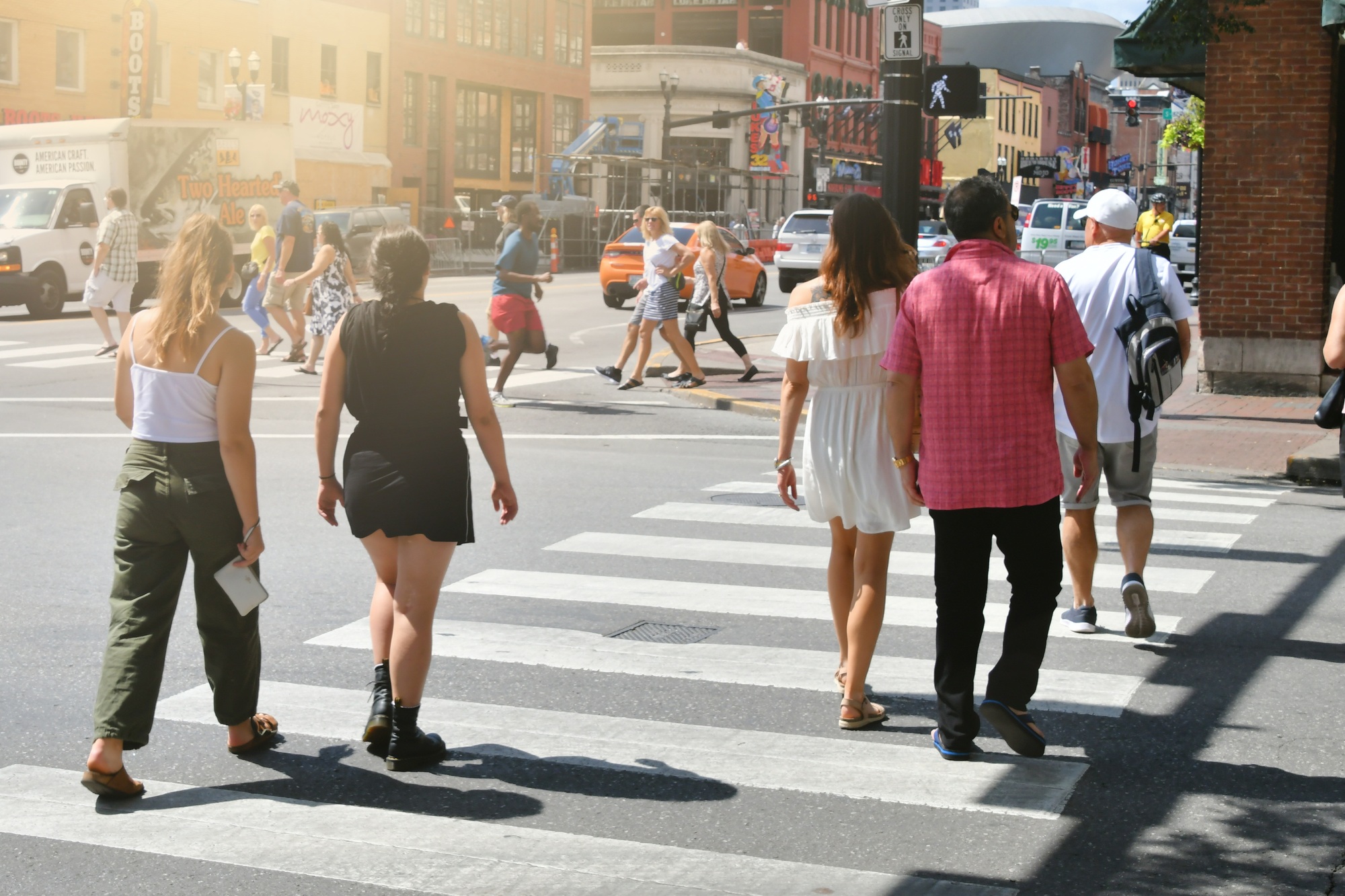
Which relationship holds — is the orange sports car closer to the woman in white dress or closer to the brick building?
the brick building

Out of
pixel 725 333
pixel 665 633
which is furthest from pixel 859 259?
pixel 725 333

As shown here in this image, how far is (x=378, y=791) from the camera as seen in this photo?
4652 mm

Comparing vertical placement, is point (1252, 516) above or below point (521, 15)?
below

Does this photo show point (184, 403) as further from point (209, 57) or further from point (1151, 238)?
point (209, 57)

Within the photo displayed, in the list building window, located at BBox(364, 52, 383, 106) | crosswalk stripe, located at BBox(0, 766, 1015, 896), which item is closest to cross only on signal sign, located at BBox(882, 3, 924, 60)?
crosswalk stripe, located at BBox(0, 766, 1015, 896)

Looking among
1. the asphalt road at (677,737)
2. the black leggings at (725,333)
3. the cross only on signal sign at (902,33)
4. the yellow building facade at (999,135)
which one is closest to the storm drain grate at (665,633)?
the asphalt road at (677,737)

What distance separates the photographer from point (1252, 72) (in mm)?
14742

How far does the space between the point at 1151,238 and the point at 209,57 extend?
30.4 m

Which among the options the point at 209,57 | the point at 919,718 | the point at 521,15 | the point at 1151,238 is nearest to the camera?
the point at 919,718

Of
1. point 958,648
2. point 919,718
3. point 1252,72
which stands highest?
point 1252,72

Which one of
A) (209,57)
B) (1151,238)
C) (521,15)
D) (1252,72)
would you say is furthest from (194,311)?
(521,15)

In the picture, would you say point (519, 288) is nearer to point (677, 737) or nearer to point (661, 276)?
point (661, 276)

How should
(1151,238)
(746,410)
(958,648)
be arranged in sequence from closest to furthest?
(958,648) < (746,410) < (1151,238)

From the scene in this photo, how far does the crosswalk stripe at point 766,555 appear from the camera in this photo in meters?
7.65
